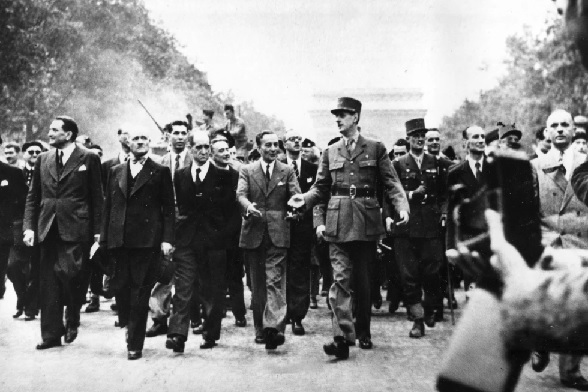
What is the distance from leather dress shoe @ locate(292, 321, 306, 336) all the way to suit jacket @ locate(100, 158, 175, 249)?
2.11 meters

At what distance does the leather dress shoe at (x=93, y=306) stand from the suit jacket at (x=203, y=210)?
3903 millimetres

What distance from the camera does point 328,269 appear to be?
1388 cm

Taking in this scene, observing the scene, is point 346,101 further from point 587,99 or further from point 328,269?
point 587,99

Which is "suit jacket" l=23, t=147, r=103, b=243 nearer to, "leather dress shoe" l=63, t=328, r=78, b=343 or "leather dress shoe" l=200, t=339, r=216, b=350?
"leather dress shoe" l=63, t=328, r=78, b=343

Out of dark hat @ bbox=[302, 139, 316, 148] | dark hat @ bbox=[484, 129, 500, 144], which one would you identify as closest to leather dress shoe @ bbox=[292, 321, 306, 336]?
dark hat @ bbox=[484, 129, 500, 144]

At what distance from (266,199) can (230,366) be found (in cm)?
242

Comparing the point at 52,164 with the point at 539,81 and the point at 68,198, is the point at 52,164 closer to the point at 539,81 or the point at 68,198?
A: the point at 68,198

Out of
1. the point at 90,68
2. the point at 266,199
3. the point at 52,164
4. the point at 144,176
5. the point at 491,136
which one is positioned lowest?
the point at 266,199

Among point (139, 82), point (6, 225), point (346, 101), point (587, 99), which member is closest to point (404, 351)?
point (346, 101)

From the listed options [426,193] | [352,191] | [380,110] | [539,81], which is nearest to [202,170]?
[352,191]

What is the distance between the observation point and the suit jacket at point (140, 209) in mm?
8594

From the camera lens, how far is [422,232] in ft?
34.6

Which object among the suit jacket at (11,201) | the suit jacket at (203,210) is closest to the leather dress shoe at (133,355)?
the suit jacket at (203,210)

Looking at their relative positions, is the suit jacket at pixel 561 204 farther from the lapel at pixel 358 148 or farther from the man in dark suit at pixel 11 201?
the man in dark suit at pixel 11 201
